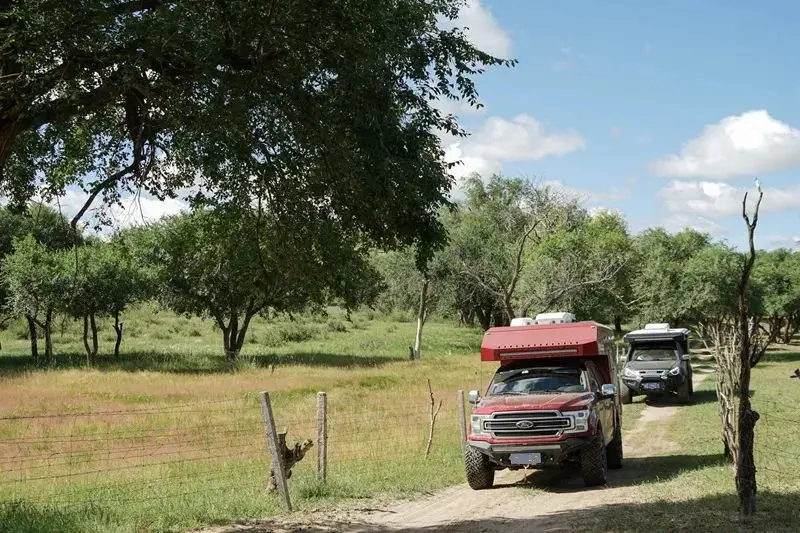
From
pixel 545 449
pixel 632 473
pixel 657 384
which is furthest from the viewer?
pixel 657 384

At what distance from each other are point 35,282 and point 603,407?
33162 mm

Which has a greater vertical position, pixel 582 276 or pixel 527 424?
pixel 582 276

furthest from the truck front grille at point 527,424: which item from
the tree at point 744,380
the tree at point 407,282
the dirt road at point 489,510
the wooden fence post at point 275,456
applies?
the tree at point 407,282

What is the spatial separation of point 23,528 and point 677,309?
153 feet

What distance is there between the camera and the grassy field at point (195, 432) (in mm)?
10453

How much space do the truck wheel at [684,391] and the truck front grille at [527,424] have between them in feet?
47.8

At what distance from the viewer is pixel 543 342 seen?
44.0ft

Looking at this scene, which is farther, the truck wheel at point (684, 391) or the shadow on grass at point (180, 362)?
the shadow on grass at point (180, 362)

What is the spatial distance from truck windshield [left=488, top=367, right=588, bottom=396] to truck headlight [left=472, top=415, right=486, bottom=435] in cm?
98

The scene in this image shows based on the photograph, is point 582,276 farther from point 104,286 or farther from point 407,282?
point 104,286

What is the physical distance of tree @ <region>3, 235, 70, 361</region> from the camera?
124ft

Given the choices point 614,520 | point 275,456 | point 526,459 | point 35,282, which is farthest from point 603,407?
point 35,282

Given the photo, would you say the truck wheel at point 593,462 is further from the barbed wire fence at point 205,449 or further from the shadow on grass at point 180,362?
the shadow on grass at point 180,362

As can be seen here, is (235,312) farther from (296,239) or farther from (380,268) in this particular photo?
(296,239)
